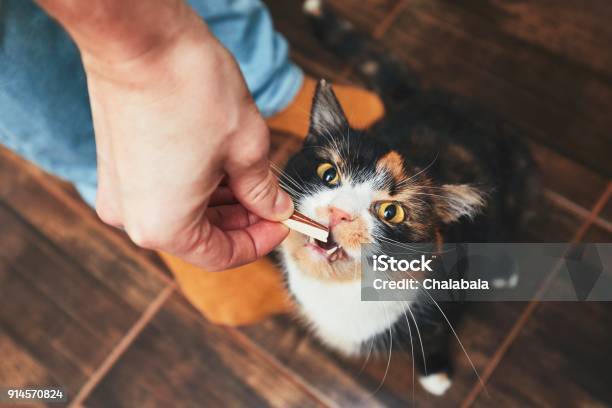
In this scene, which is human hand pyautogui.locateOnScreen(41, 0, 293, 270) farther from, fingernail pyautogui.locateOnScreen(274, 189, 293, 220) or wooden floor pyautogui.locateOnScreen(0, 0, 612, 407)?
wooden floor pyautogui.locateOnScreen(0, 0, 612, 407)

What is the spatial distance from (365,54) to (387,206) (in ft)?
2.31

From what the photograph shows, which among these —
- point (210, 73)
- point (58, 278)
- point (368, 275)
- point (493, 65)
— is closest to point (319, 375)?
point (368, 275)

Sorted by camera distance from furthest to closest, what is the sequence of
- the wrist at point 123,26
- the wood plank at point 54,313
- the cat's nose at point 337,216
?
the wood plank at point 54,313 < the cat's nose at point 337,216 < the wrist at point 123,26

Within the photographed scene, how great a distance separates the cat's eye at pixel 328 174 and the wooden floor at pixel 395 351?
12.0 inches

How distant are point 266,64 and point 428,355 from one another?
682mm

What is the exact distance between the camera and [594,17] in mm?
1346

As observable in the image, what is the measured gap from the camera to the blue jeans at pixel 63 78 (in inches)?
30.9

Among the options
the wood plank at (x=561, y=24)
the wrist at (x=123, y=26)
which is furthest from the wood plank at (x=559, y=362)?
the wrist at (x=123, y=26)

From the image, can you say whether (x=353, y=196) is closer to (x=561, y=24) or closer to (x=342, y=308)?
(x=342, y=308)

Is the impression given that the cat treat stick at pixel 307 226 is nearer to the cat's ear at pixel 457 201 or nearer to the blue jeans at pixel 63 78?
the cat's ear at pixel 457 201

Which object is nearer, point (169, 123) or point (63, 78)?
point (169, 123)

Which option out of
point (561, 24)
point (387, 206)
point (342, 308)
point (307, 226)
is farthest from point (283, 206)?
point (561, 24)

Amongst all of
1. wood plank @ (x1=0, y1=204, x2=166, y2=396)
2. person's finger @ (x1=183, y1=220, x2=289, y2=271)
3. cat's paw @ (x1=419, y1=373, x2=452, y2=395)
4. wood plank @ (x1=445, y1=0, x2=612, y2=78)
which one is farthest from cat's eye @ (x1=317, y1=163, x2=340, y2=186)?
wood plank @ (x1=445, y1=0, x2=612, y2=78)

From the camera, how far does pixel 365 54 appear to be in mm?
1261
